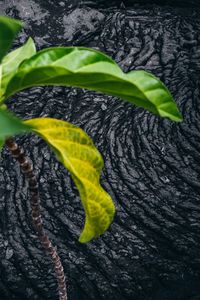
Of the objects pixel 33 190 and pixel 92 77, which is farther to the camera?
pixel 33 190

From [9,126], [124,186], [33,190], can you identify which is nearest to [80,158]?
[33,190]

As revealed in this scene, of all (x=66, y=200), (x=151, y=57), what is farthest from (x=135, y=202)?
(x=151, y=57)

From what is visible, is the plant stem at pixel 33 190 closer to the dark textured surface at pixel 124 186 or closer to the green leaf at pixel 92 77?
the green leaf at pixel 92 77

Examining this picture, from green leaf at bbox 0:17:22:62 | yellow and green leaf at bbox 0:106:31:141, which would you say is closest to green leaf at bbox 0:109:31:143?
yellow and green leaf at bbox 0:106:31:141

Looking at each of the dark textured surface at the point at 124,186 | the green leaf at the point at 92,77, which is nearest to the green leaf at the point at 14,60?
the green leaf at the point at 92,77

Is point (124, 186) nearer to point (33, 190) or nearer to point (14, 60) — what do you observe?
point (33, 190)

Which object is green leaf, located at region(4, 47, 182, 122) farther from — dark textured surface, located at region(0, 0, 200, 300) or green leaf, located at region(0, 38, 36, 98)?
dark textured surface, located at region(0, 0, 200, 300)
